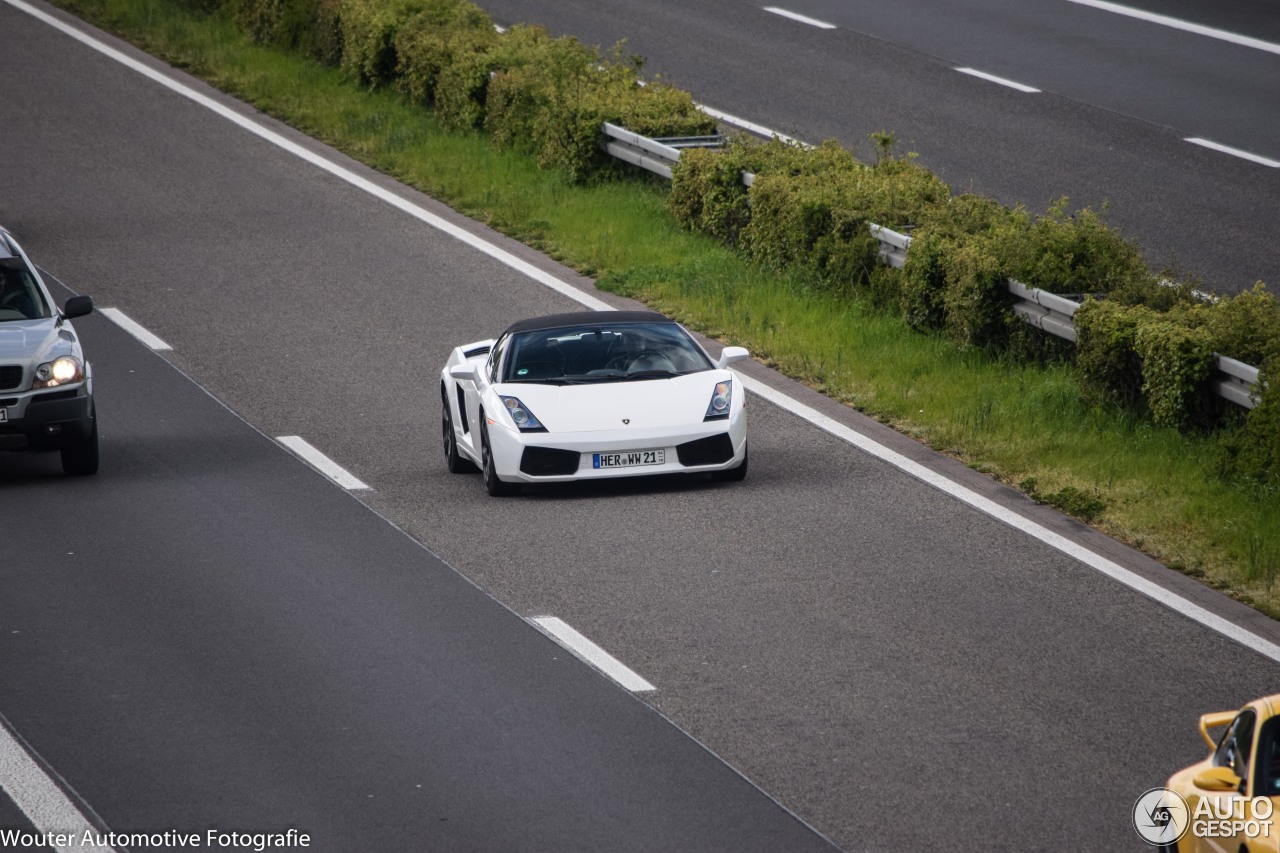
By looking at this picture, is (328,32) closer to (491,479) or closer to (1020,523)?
(491,479)

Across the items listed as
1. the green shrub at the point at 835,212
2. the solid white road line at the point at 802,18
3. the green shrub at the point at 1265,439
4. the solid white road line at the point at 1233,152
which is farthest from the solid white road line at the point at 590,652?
the solid white road line at the point at 802,18

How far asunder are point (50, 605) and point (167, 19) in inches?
937

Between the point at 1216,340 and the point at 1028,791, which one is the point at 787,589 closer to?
the point at 1028,791

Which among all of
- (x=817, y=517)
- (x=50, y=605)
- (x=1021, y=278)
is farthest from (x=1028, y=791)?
(x=1021, y=278)

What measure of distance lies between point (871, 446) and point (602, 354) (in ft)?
7.50

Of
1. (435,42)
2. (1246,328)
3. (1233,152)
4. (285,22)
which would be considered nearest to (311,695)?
(1246,328)

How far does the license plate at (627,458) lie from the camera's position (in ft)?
45.3

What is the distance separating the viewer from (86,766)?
29.4 ft

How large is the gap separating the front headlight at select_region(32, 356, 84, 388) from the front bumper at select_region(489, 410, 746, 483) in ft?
11.0

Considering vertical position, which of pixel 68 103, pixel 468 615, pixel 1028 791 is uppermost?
pixel 1028 791

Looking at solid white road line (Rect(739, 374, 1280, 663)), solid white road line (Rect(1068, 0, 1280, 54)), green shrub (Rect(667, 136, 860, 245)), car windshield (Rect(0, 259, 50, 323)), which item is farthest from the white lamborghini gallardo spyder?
solid white road line (Rect(1068, 0, 1280, 54))

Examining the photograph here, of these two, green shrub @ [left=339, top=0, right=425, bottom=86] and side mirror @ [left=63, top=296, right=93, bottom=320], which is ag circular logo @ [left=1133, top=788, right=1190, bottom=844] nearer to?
side mirror @ [left=63, top=296, right=93, bottom=320]

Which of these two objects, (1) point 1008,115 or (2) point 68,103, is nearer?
(1) point 1008,115

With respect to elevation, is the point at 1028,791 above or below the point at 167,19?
above
